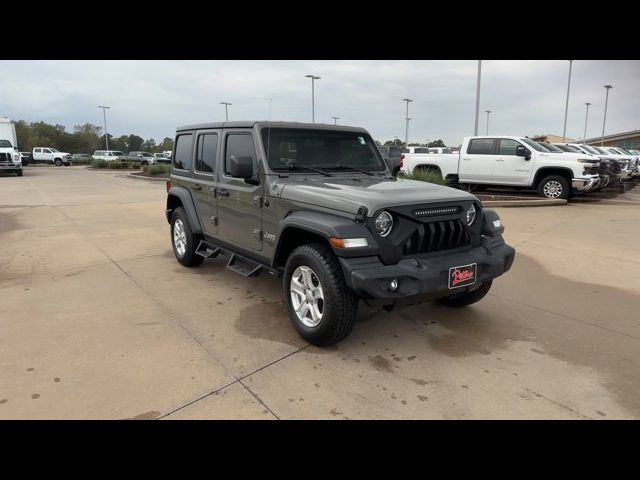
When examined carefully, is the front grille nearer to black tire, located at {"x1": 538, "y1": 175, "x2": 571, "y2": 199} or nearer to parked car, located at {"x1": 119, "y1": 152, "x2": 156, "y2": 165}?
black tire, located at {"x1": 538, "y1": 175, "x2": 571, "y2": 199}

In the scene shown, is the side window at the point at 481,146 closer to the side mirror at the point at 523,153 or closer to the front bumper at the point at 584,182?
the side mirror at the point at 523,153

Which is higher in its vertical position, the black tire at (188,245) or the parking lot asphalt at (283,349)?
the black tire at (188,245)

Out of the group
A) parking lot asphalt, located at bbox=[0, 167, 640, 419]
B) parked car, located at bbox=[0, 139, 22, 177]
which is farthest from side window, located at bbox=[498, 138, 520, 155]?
parked car, located at bbox=[0, 139, 22, 177]

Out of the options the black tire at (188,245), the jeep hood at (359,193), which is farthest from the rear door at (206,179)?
the jeep hood at (359,193)

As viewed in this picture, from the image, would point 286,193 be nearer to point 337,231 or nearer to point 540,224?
point 337,231

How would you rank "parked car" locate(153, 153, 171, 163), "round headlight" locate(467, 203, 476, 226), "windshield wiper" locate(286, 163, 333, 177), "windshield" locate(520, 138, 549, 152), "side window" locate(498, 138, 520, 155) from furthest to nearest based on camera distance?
"parked car" locate(153, 153, 171, 163) → "side window" locate(498, 138, 520, 155) → "windshield" locate(520, 138, 549, 152) → "windshield wiper" locate(286, 163, 333, 177) → "round headlight" locate(467, 203, 476, 226)

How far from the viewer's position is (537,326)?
161 inches

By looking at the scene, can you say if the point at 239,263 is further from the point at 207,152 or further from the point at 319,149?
the point at 319,149

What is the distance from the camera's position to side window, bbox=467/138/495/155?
1309 centimetres

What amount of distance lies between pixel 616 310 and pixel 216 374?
158 inches

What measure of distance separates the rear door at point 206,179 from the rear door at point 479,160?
10098 millimetres

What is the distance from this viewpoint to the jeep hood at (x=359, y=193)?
3.32 meters

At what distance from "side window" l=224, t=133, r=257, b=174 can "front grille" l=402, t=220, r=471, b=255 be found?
5.82 ft
